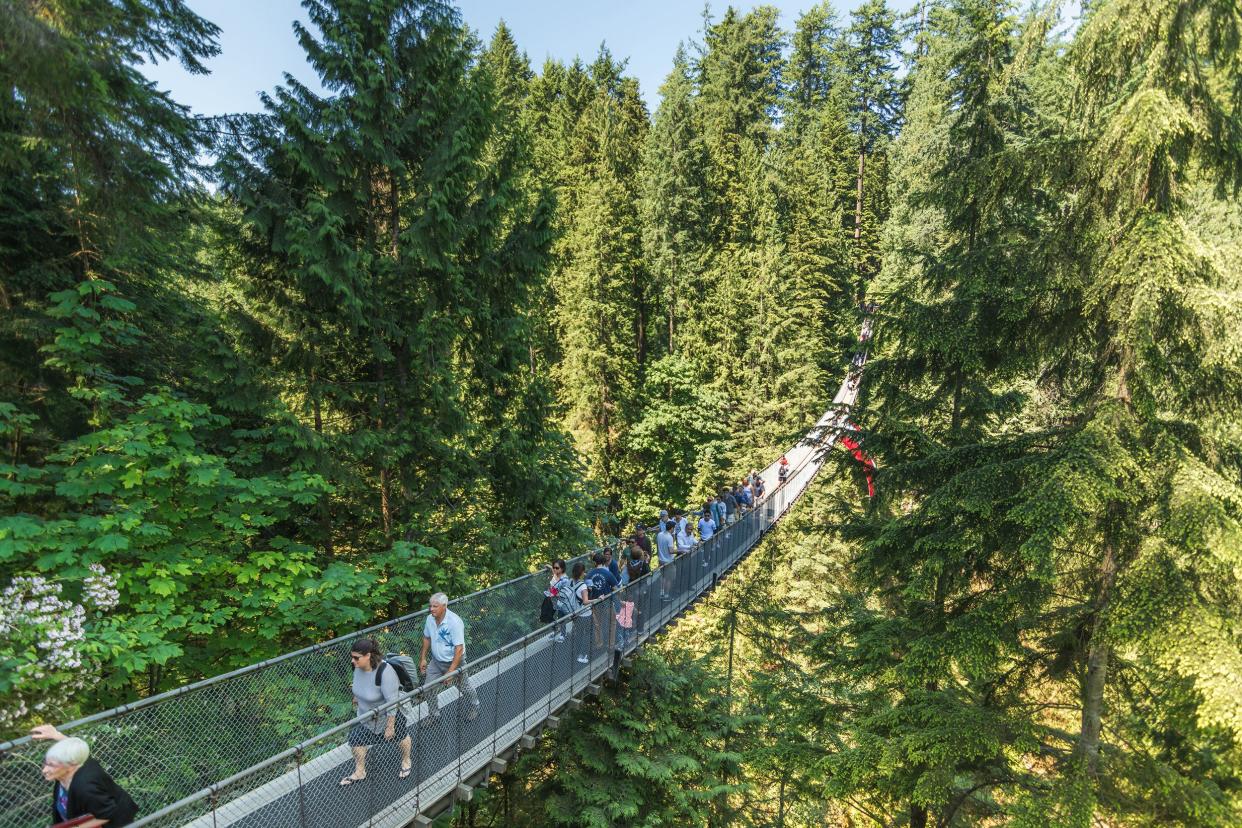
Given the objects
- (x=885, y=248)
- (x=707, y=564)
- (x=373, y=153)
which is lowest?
(x=707, y=564)

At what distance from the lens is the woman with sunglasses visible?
4.15m

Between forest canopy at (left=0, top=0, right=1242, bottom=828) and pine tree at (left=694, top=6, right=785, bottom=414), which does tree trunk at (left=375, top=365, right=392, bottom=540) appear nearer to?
forest canopy at (left=0, top=0, right=1242, bottom=828)

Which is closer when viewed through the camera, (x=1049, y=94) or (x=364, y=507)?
(x=364, y=507)

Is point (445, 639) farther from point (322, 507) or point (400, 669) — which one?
point (322, 507)

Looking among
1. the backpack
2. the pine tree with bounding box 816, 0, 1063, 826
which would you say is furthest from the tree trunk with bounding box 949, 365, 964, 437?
the backpack

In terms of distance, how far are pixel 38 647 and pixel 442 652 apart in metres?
2.60

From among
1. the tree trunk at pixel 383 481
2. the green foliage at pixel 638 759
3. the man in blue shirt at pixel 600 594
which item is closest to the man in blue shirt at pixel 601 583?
the man in blue shirt at pixel 600 594

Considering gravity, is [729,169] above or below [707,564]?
above

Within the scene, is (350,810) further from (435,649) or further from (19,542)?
(19,542)

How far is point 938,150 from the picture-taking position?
1384 centimetres

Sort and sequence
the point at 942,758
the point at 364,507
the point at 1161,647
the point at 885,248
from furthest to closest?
the point at 885,248 → the point at 364,507 → the point at 942,758 → the point at 1161,647

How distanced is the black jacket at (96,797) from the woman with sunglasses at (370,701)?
1.33 m

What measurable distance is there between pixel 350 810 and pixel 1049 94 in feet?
86.2

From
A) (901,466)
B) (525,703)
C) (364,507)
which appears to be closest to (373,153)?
(364,507)
